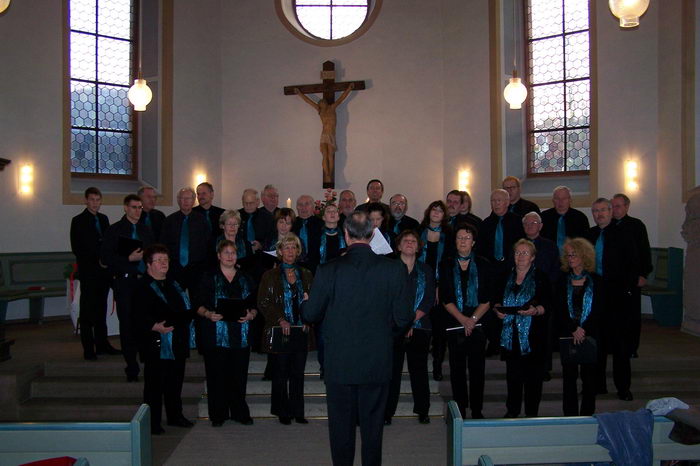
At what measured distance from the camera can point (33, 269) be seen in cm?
1059

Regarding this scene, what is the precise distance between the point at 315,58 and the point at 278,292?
24.6ft

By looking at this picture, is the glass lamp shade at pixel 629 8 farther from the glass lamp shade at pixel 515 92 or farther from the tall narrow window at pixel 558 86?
the tall narrow window at pixel 558 86

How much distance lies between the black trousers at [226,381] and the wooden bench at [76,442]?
2895mm

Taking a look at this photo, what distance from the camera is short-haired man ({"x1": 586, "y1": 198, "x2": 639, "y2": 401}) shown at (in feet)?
21.0

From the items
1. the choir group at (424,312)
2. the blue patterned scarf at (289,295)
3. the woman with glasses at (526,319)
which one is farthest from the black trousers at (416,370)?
the blue patterned scarf at (289,295)

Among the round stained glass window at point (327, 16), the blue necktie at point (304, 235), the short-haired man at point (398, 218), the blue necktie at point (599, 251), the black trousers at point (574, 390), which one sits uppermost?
the round stained glass window at point (327, 16)

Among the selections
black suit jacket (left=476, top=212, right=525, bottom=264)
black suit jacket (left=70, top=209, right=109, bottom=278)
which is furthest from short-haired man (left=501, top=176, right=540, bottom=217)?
black suit jacket (left=70, top=209, right=109, bottom=278)

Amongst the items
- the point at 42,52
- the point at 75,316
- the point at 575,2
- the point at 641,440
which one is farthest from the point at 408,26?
the point at 641,440

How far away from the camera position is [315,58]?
1273cm

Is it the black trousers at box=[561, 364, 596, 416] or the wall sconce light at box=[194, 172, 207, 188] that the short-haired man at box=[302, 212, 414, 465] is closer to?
the black trousers at box=[561, 364, 596, 416]

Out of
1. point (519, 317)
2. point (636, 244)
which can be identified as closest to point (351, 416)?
point (519, 317)

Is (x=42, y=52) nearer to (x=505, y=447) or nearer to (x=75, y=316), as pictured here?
(x=75, y=316)

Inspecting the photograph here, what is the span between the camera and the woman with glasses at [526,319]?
18.9 feet

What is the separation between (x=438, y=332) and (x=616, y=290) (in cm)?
160
